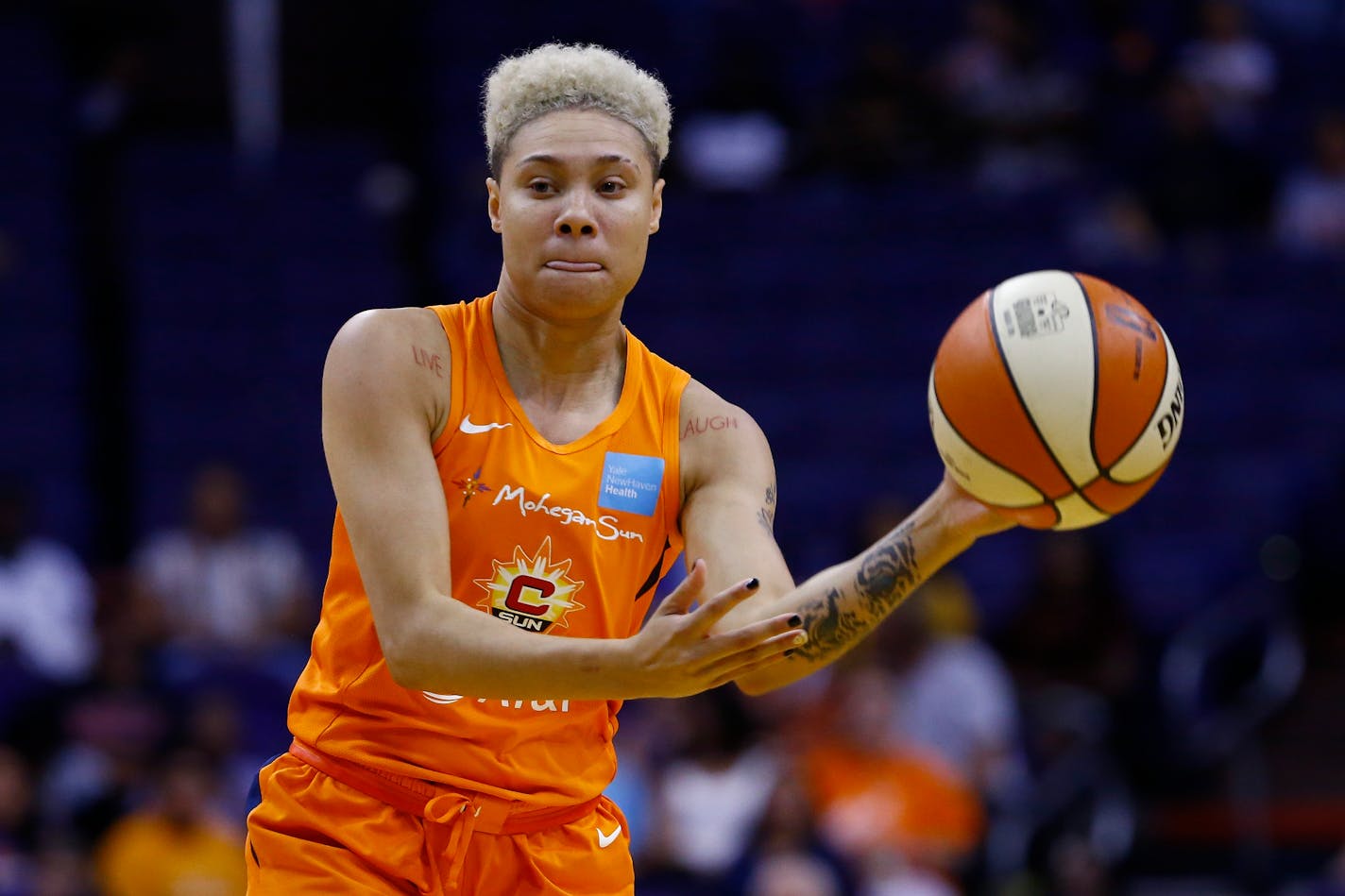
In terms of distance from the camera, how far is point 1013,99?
13.6 metres

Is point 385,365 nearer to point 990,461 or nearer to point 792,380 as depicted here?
point 990,461

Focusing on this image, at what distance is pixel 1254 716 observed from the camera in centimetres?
1034

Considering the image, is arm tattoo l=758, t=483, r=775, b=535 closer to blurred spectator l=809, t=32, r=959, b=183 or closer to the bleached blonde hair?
the bleached blonde hair

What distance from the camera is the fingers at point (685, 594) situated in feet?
11.0

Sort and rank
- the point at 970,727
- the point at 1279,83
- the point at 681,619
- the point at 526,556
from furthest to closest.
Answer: the point at 1279,83 < the point at 970,727 < the point at 526,556 < the point at 681,619

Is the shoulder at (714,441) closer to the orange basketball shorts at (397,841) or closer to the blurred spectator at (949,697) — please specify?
the orange basketball shorts at (397,841)

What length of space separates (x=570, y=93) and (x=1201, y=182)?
9.94 metres

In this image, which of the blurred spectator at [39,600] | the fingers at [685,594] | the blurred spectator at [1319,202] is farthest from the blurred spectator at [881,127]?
the fingers at [685,594]

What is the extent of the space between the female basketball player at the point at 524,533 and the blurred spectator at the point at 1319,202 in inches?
384

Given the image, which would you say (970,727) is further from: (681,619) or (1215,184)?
(681,619)

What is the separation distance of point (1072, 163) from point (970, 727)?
5.45m

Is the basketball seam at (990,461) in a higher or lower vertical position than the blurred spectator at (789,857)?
higher

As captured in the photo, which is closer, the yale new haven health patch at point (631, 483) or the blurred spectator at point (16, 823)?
the yale new haven health patch at point (631, 483)

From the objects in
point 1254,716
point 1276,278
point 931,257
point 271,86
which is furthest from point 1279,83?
point 271,86
